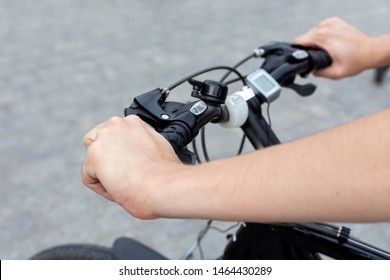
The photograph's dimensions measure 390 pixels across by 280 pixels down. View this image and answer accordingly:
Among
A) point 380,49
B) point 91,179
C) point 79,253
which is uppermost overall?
point 380,49

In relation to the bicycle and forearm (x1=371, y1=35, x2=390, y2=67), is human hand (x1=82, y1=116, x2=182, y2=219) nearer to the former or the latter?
the bicycle

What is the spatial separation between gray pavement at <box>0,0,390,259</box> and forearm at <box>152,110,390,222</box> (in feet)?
5.15

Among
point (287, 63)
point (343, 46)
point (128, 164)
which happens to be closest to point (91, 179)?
point (128, 164)

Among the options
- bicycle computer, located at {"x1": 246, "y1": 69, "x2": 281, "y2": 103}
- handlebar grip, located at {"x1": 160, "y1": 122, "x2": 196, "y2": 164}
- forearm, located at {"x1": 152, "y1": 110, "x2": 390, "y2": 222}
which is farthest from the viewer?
bicycle computer, located at {"x1": 246, "y1": 69, "x2": 281, "y2": 103}

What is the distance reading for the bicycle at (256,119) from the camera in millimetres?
816

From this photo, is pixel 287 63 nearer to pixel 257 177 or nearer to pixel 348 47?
pixel 348 47

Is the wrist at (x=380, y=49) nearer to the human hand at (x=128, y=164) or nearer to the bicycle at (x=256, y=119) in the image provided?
the bicycle at (x=256, y=119)

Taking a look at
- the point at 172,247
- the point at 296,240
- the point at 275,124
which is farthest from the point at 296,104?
the point at 296,240

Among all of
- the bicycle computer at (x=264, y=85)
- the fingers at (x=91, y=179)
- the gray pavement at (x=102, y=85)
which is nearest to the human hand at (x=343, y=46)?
→ the bicycle computer at (x=264, y=85)

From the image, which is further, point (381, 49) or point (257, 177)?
point (381, 49)

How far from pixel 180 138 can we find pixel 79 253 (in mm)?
727

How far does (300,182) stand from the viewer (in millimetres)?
596

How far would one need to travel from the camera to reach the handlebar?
0.81 metres

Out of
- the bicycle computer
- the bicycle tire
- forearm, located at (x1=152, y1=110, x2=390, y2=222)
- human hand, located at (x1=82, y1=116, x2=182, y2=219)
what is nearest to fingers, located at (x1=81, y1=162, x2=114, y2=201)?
human hand, located at (x1=82, y1=116, x2=182, y2=219)
